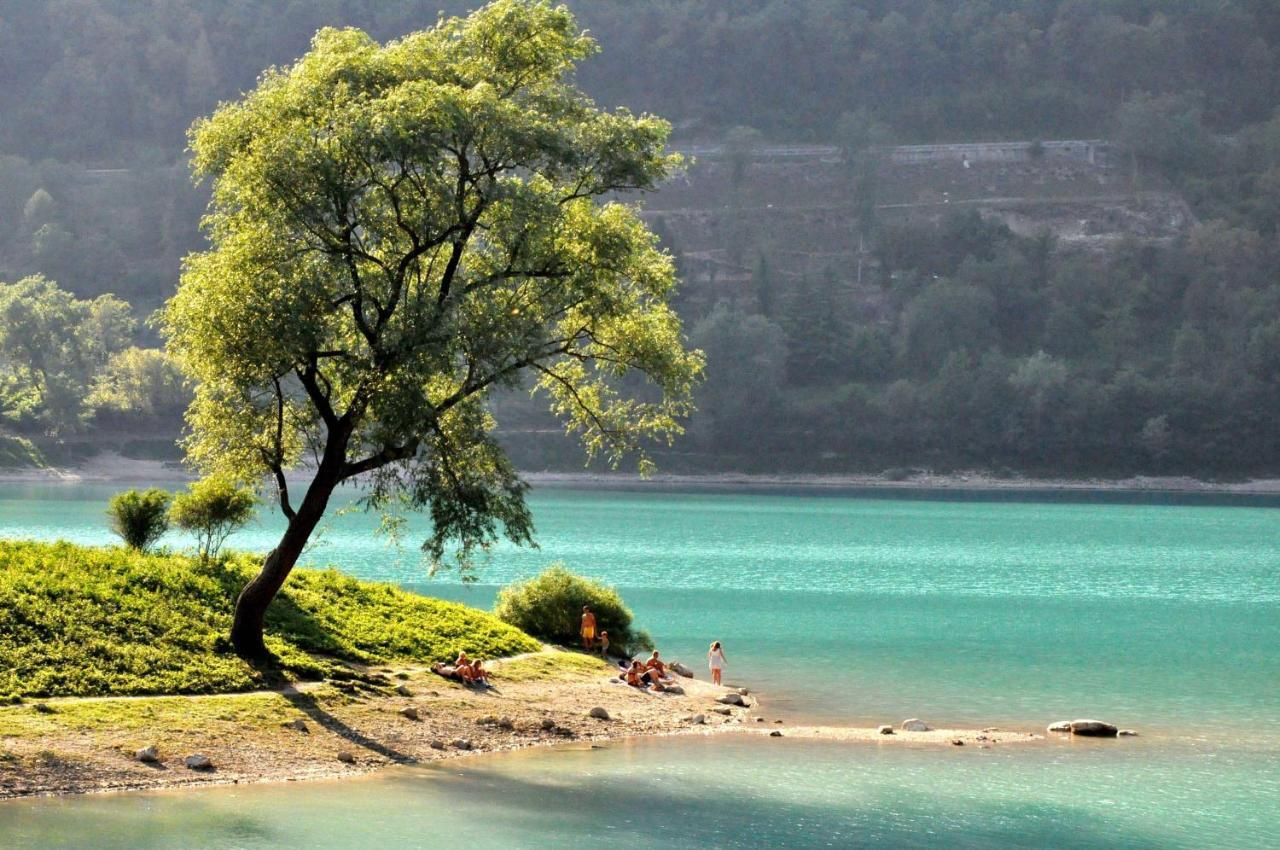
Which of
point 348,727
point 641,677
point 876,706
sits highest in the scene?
point 641,677

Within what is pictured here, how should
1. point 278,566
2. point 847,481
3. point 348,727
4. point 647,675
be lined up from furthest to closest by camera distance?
1. point 847,481
2. point 647,675
3. point 278,566
4. point 348,727

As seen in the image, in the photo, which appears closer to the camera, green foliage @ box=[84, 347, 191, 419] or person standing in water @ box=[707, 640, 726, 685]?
person standing in water @ box=[707, 640, 726, 685]

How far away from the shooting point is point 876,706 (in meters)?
32.8

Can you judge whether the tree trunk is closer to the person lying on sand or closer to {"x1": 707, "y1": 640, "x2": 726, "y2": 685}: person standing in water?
the person lying on sand

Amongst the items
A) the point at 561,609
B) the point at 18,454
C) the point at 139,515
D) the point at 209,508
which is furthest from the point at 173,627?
the point at 18,454

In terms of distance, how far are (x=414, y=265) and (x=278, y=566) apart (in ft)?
20.0

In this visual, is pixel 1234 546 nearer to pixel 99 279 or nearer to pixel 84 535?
pixel 84 535

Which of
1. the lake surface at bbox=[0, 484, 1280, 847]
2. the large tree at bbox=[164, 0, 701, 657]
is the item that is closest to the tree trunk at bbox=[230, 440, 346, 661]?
the large tree at bbox=[164, 0, 701, 657]

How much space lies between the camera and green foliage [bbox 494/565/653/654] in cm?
3678

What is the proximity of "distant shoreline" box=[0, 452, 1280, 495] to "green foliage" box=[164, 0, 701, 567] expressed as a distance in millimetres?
111523

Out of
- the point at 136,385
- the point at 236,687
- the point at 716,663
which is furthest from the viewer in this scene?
the point at 136,385

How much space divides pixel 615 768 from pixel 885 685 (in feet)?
41.2

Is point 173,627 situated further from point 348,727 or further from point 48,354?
point 48,354

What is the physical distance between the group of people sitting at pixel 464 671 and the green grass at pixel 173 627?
1.21 m
